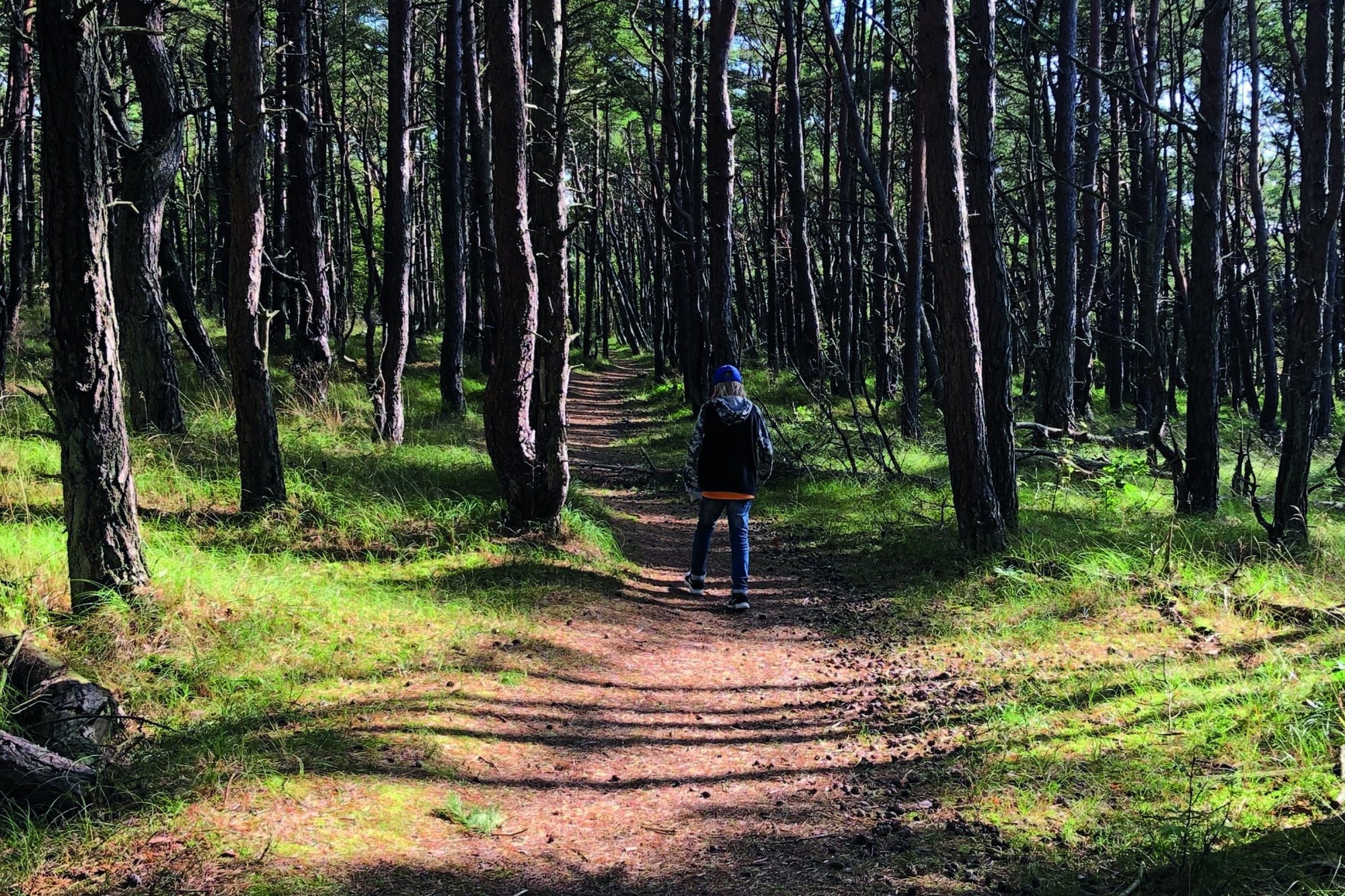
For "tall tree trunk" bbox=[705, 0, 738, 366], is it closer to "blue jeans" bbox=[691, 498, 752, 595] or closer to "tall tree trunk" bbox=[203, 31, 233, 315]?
"blue jeans" bbox=[691, 498, 752, 595]

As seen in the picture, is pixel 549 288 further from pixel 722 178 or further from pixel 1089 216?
pixel 1089 216

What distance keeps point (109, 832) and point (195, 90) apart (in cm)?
2524

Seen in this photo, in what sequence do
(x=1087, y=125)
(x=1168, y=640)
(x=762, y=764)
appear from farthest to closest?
1. (x=1087, y=125)
2. (x=1168, y=640)
3. (x=762, y=764)

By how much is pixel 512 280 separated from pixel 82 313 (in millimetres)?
3486

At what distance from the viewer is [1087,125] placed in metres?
15.1

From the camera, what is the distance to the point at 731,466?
685 centimetres

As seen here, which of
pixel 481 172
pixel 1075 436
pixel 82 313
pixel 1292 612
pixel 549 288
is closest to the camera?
pixel 82 313

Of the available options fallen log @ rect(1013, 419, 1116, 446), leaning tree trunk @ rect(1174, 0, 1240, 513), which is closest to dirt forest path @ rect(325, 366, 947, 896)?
leaning tree trunk @ rect(1174, 0, 1240, 513)

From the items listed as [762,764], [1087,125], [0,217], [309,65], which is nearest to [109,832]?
[762,764]

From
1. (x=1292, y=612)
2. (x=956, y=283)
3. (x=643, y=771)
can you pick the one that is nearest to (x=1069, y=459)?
(x=956, y=283)

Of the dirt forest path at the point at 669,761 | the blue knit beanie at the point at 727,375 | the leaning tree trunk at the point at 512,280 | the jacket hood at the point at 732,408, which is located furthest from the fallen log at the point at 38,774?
the blue knit beanie at the point at 727,375

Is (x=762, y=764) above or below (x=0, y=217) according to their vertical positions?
below

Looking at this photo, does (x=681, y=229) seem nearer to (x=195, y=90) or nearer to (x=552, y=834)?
(x=195, y=90)

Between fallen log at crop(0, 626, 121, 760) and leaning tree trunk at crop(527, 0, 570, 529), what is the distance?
13.1 ft
